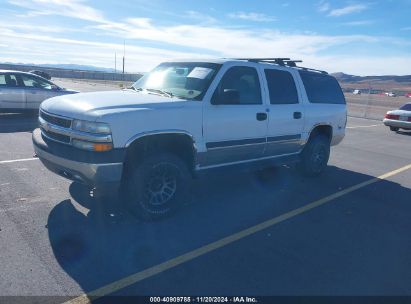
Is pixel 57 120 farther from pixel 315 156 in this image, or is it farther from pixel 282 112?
pixel 315 156

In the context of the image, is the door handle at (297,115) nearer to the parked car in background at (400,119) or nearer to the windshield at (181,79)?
the windshield at (181,79)

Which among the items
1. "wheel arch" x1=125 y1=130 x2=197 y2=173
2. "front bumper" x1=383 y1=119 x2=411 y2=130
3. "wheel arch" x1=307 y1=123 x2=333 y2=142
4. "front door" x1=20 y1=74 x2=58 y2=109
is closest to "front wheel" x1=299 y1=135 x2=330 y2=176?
"wheel arch" x1=307 y1=123 x2=333 y2=142

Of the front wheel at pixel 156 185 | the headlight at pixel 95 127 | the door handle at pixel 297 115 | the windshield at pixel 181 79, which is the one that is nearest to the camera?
the headlight at pixel 95 127

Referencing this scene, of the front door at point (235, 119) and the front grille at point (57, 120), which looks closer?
the front grille at point (57, 120)

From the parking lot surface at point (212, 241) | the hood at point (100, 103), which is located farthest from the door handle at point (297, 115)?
the hood at point (100, 103)

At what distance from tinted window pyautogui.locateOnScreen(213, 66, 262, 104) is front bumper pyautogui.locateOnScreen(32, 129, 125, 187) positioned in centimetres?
171

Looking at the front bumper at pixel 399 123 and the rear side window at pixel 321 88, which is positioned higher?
the rear side window at pixel 321 88

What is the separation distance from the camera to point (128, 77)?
7081cm

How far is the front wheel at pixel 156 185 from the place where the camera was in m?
4.36

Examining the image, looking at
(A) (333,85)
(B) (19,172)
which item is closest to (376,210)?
(A) (333,85)

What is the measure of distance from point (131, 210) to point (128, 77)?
69592 mm

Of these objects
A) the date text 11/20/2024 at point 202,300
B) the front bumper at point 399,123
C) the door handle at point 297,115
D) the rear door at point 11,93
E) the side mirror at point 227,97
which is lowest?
the date text 11/20/2024 at point 202,300

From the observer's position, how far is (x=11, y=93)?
12.0m

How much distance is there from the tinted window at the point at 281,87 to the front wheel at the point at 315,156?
1109 millimetres
